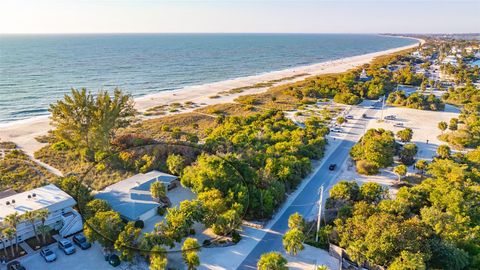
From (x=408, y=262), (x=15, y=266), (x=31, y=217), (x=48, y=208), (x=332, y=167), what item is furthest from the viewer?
(x=332, y=167)

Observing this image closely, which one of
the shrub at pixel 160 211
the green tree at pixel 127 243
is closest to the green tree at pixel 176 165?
the shrub at pixel 160 211

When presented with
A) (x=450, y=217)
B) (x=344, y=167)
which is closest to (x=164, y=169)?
(x=344, y=167)

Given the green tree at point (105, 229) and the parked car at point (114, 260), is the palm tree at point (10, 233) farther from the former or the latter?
the parked car at point (114, 260)

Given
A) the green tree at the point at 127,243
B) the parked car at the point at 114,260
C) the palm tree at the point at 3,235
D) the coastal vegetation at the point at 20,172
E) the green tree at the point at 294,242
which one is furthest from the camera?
the coastal vegetation at the point at 20,172

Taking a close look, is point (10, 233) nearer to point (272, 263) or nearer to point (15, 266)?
point (15, 266)

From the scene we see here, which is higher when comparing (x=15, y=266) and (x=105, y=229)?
(x=105, y=229)

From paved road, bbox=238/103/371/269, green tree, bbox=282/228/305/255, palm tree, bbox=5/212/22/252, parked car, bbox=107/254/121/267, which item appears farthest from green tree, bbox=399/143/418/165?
palm tree, bbox=5/212/22/252

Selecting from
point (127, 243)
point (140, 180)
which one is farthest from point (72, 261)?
point (140, 180)
